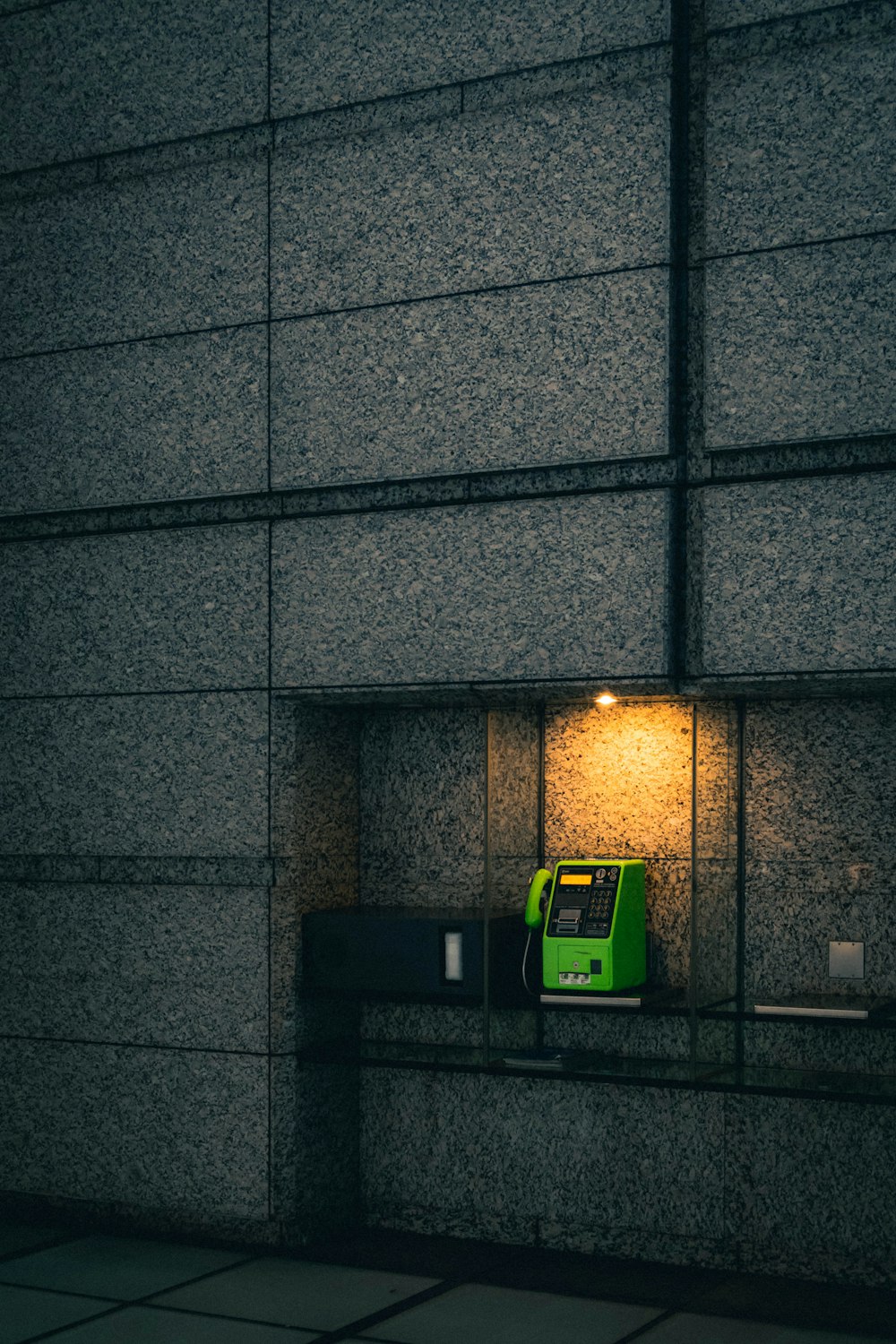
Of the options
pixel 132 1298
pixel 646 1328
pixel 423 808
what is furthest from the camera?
pixel 423 808

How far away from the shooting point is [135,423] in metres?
6.44

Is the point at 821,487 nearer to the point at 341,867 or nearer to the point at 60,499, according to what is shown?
the point at 341,867

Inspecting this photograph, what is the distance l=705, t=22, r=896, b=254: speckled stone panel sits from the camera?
16.9ft

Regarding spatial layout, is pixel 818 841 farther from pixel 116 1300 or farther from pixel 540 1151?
pixel 116 1300

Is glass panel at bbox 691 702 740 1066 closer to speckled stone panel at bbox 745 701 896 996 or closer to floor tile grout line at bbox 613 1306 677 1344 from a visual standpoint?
speckled stone panel at bbox 745 701 896 996

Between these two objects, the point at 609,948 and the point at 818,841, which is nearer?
the point at 609,948

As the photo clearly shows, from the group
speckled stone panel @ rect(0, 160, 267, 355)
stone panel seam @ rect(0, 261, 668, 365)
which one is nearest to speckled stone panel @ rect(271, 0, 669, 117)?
speckled stone panel @ rect(0, 160, 267, 355)

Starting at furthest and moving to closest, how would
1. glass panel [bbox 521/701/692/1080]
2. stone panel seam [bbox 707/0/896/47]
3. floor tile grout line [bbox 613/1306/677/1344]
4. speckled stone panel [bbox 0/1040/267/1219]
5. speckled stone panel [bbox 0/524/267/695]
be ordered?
speckled stone panel [bbox 0/524/267/695] < speckled stone panel [bbox 0/1040/267/1219] < glass panel [bbox 521/701/692/1080] < stone panel seam [bbox 707/0/896/47] < floor tile grout line [bbox 613/1306/677/1344]

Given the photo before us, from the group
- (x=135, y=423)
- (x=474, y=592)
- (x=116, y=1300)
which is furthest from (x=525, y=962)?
(x=135, y=423)

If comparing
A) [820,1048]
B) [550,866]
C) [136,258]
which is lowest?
[820,1048]

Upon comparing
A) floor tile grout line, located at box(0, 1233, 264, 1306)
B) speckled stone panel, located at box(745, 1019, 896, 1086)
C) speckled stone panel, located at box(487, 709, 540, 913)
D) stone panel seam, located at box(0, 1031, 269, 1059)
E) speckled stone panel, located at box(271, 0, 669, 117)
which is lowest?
floor tile grout line, located at box(0, 1233, 264, 1306)

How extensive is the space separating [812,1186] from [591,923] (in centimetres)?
125

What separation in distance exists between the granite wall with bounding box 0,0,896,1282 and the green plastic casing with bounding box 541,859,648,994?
0.68 feet

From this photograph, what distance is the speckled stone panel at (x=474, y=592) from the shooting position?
5.47 m
